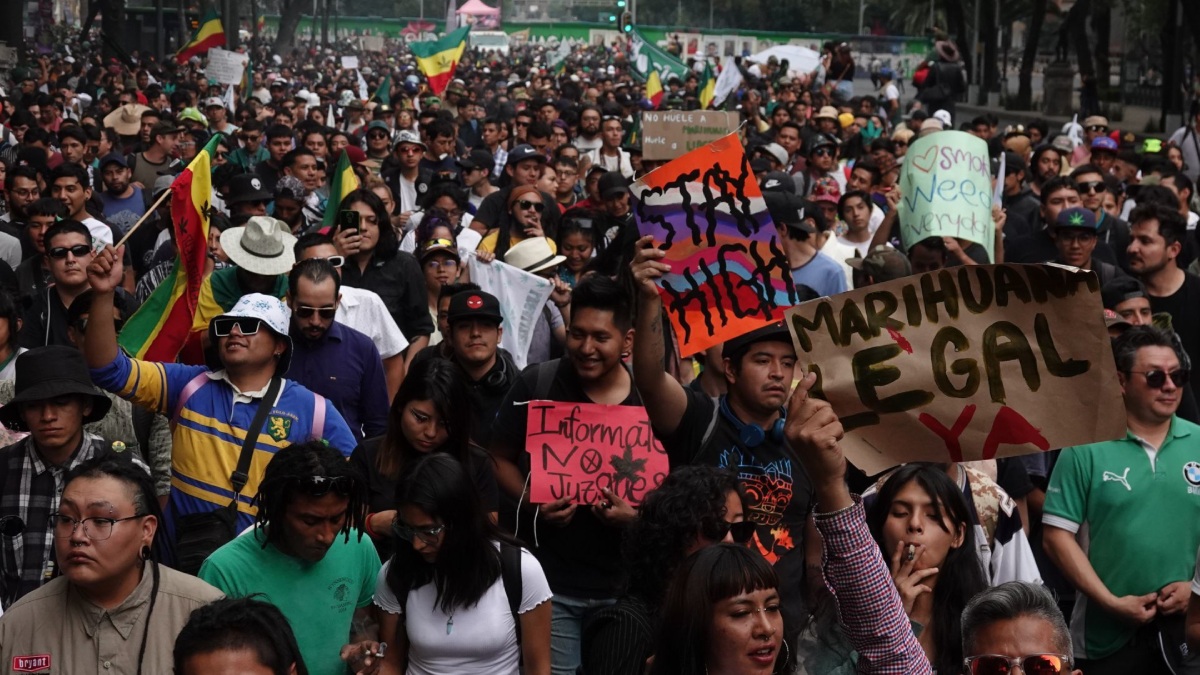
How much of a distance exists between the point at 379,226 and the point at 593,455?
3.44 metres

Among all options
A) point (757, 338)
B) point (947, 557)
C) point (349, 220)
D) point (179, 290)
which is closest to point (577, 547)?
point (757, 338)

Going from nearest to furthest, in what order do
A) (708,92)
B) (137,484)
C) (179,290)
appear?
(137,484), (179,290), (708,92)

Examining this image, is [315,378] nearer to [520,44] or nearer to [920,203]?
[920,203]

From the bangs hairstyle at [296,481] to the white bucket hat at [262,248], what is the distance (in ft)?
9.38

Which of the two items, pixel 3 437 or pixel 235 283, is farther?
pixel 235 283

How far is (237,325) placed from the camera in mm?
5496

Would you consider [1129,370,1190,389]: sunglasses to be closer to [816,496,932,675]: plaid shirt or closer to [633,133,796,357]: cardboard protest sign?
[633,133,796,357]: cardboard protest sign

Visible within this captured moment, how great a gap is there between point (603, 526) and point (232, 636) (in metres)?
1.89

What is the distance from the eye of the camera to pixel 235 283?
7.45 meters

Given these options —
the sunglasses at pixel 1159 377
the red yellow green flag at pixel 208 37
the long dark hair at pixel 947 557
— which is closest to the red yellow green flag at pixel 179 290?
the long dark hair at pixel 947 557

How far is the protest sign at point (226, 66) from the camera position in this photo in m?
22.7

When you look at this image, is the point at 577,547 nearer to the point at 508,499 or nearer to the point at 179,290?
the point at 508,499

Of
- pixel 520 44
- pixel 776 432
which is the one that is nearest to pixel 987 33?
pixel 776 432

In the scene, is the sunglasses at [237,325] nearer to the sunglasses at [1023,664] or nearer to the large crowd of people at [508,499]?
the large crowd of people at [508,499]
